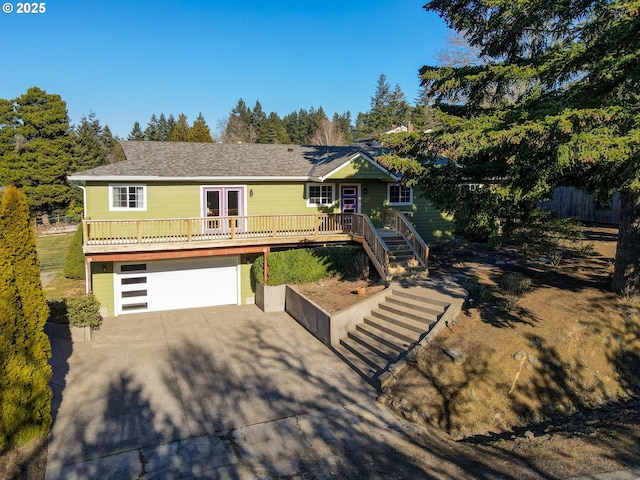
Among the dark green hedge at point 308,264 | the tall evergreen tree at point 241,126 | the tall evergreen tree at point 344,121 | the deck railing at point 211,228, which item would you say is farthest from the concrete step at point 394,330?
the tall evergreen tree at point 344,121

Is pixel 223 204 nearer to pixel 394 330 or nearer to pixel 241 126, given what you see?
pixel 394 330

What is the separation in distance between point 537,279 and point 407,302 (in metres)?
4.52

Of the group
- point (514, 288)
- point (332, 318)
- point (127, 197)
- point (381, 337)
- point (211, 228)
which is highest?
point (127, 197)

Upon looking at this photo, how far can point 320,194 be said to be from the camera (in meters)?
19.1

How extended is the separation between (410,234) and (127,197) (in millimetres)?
10993

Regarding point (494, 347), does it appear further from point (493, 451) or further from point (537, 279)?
point (537, 279)

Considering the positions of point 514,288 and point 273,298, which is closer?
point 514,288

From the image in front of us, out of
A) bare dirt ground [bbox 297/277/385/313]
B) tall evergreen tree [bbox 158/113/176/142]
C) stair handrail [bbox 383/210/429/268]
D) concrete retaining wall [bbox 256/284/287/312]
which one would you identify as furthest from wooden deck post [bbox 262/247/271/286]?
tall evergreen tree [bbox 158/113/176/142]

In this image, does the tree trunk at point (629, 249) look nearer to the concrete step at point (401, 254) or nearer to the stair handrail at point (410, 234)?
the stair handrail at point (410, 234)

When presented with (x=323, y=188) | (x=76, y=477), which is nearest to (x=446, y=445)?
(x=76, y=477)

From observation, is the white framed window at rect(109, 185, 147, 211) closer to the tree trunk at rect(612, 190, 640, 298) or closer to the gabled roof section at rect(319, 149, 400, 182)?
the gabled roof section at rect(319, 149, 400, 182)

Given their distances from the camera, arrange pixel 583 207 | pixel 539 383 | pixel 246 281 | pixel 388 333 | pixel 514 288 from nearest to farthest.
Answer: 1. pixel 539 383
2. pixel 388 333
3. pixel 514 288
4. pixel 246 281
5. pixel 583 207

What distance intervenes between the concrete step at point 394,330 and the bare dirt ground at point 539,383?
0.85 meters

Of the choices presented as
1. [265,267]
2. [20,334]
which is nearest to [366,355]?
[265,267]
